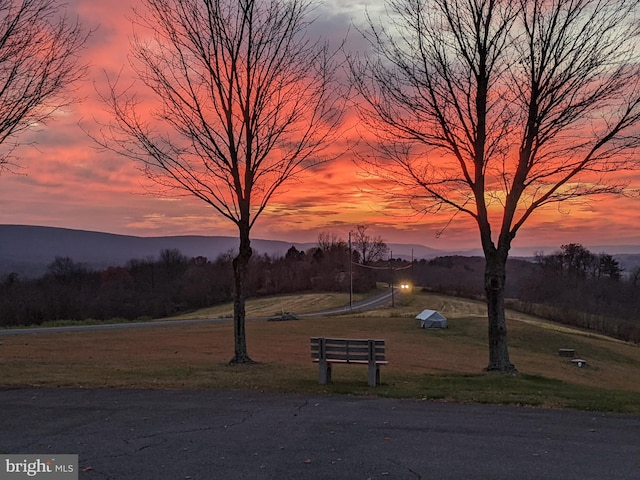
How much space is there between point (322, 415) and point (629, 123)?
952cm

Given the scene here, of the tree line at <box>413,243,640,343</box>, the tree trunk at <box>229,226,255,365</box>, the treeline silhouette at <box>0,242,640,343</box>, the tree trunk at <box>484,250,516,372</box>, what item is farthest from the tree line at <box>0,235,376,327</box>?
the tree trunk at <box>484,250,516,372</box>

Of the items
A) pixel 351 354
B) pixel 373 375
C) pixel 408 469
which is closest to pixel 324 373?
pixel 351 354

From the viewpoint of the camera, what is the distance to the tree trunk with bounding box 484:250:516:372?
548 inches

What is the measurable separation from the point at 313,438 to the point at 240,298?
832cm

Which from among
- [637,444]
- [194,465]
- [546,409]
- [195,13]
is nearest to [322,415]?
[194,465]

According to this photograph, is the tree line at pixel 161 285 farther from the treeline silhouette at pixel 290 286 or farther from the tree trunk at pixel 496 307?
the tree trunk at pixel 496 307

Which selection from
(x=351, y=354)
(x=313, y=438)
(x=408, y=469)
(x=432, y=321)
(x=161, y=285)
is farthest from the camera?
(x=161, y=285)

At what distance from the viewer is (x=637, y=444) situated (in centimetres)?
702

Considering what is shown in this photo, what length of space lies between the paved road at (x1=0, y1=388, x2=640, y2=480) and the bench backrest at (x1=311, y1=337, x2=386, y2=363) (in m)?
1.62

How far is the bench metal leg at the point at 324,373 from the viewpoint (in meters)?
11.7

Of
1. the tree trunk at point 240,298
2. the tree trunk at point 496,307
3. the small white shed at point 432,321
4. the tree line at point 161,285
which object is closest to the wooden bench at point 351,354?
the tree trunk at point 240,298

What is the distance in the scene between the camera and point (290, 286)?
97688 millimetres

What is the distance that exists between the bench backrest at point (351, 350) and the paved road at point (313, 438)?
1624 mm

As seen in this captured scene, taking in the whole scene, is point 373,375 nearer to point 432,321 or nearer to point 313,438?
point 313,438
